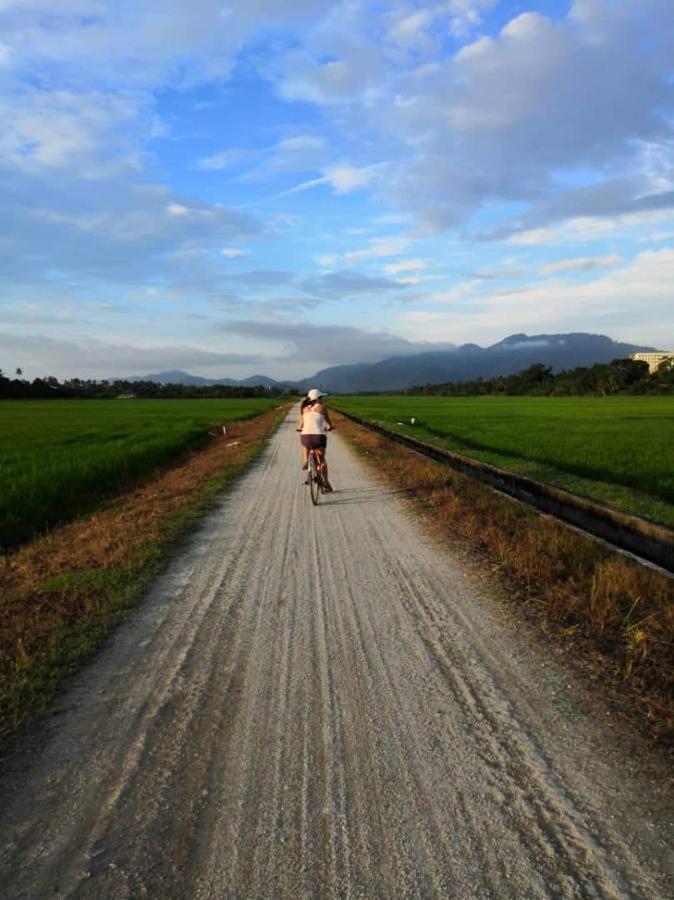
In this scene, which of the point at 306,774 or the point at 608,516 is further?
the point at 608,516

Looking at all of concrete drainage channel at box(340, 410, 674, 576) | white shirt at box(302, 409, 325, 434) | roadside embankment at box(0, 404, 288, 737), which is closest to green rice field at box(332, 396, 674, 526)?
concrete drainage channel at box(340, 410, 674, 576)

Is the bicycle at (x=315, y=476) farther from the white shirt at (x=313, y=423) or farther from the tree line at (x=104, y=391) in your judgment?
the tree line at (x=104, y=391)

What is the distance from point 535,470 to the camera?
14.8 m

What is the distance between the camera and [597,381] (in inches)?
4409

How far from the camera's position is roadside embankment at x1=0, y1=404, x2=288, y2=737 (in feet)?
13.1

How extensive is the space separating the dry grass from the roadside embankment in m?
3.76

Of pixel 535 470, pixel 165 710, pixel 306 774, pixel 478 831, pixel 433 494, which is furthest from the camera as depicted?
pixel 535 470

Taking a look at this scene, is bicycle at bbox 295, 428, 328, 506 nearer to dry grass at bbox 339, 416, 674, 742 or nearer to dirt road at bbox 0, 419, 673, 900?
dry grass at bbox 339, 416, 674, 742

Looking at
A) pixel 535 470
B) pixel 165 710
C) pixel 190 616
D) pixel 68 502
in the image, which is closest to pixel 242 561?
pixel 190 616

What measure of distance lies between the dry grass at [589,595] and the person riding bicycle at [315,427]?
8.25 feet

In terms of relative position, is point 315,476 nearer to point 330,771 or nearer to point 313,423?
point 313,423

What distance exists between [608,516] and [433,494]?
303 cm

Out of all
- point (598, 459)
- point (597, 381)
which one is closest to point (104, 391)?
point (597, 381)

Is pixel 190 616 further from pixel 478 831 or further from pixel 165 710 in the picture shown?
pixel 478 831
